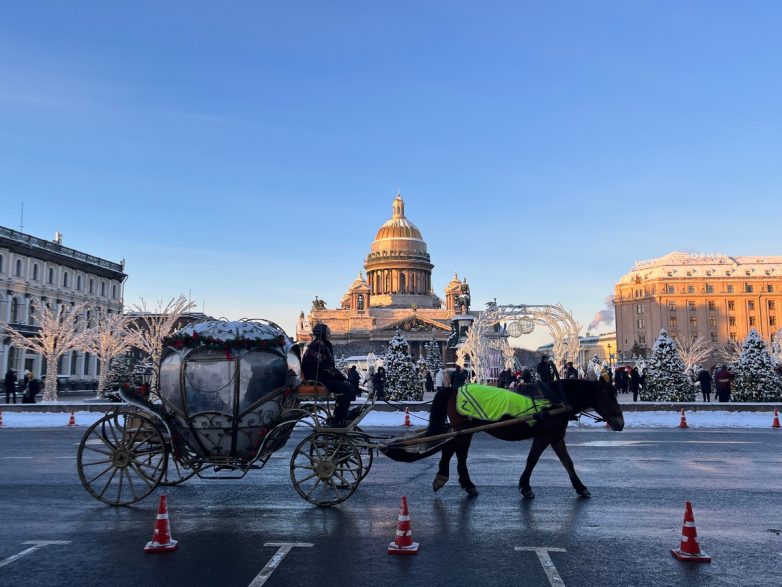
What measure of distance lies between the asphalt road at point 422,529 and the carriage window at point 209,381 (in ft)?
4.08

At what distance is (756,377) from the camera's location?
27.8 m

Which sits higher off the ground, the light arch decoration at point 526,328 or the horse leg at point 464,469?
the light arch decoration at point 526,328

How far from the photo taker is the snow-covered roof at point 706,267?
105 meters

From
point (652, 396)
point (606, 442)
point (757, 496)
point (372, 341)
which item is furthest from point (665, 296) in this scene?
point (757, 496)

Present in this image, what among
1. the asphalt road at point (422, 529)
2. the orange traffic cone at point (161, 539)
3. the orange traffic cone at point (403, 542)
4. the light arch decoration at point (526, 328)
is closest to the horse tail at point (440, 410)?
the asphalt road at point (422, 529)

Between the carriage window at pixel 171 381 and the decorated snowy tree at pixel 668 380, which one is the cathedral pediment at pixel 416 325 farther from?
the carriage window at pixel 171 381

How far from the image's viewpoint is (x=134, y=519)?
8172 mm

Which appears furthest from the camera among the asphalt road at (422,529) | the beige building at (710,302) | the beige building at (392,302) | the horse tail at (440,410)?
the beige building at (392,302)

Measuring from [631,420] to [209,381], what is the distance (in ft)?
56.7

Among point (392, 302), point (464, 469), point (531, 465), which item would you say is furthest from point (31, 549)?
point (392, 302)

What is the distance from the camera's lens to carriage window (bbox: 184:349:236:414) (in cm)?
892

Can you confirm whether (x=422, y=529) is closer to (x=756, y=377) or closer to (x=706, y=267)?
(x=756, y=377)

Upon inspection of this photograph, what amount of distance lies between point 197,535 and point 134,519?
124 cm

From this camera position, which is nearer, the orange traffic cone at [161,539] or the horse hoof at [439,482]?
the orange traffic cone at [161,539]
